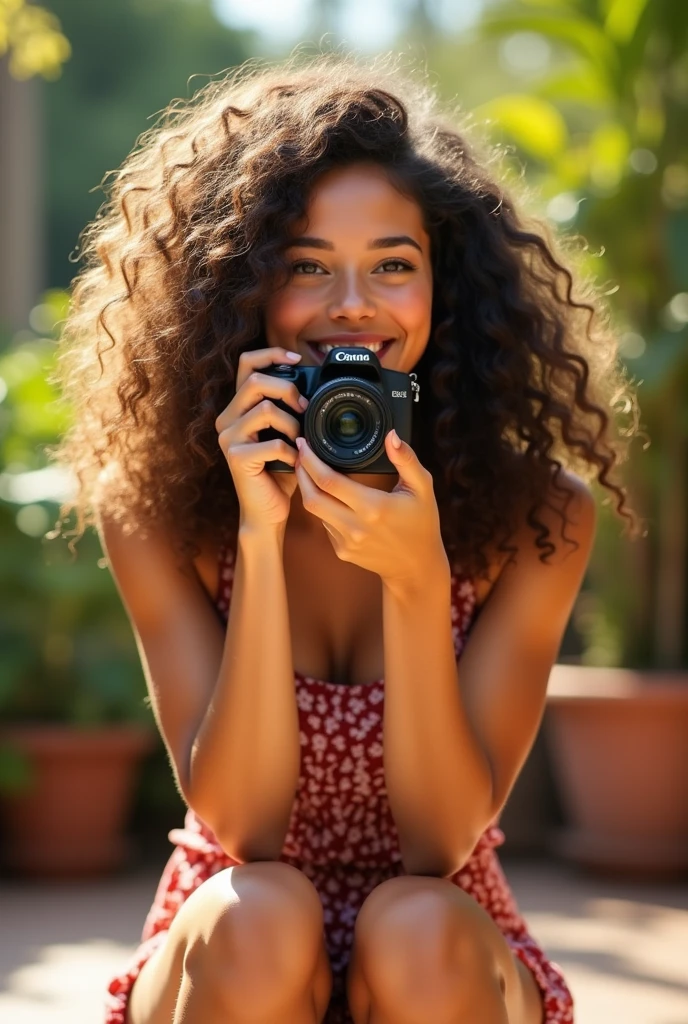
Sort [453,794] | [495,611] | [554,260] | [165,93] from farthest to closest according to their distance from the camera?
[165,93] → [554,260] → [495,611] → [453,794]

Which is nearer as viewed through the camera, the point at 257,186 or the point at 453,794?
the point at 453,794

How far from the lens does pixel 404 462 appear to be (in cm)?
194

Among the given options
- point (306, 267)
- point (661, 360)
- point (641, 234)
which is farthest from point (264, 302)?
point (641, 234)

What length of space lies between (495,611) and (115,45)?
15.3m

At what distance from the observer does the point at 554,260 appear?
2434mm

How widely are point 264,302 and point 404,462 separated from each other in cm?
38

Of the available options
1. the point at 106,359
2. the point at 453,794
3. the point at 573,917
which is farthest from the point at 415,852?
the point at 573,917

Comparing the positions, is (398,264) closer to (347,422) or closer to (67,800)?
(347,422)

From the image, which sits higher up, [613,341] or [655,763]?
[613,341]

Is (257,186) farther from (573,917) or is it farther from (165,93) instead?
(165,93)

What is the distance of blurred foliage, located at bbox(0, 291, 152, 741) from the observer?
4152mm

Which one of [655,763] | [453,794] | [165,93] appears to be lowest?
[655,763]

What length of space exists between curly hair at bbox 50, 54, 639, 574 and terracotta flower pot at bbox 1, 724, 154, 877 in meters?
1.82

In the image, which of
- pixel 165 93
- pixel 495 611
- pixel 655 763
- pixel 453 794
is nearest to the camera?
pixel 453 794
